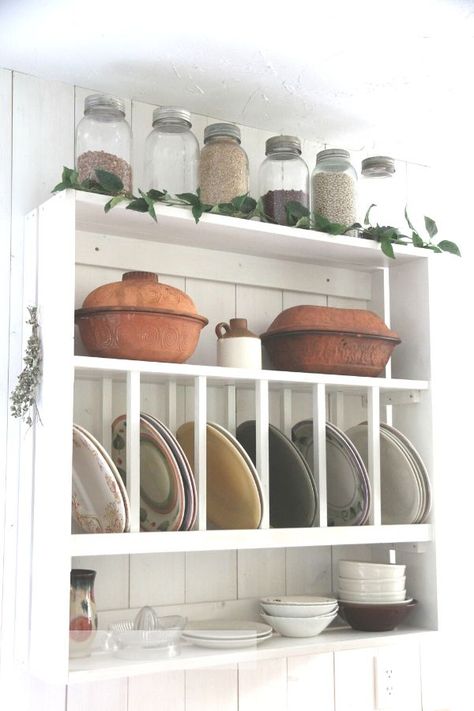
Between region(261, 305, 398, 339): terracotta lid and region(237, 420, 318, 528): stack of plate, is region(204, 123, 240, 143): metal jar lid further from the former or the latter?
region(237, 420, 318, 528): stack of plate

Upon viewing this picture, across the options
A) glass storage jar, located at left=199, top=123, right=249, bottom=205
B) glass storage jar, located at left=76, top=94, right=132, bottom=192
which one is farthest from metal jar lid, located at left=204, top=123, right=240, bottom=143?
glass storage jar, located at left=76, top=94, right=132, bottom=192

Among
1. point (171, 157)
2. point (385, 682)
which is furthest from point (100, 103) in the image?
point (385, 682)

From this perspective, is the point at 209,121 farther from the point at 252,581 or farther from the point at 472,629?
the point at 472,629

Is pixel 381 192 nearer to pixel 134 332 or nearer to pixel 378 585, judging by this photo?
pixel 134 332

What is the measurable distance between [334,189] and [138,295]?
0.47 m

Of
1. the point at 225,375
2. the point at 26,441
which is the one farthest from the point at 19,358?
the point at 225,375

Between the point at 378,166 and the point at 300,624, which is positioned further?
the point at 378,166

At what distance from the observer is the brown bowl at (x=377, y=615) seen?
1767 mm

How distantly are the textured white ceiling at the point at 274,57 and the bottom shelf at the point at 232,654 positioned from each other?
3.32ft

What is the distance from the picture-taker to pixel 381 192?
77.1 inches

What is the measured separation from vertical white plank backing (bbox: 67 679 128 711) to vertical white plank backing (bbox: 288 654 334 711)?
358mm

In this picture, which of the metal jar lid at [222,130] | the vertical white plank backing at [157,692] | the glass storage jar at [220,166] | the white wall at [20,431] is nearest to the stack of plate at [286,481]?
the white wall at [20,431]

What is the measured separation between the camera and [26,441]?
1.58 metres

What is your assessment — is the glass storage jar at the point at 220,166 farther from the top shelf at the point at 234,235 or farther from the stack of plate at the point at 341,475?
the stack of plate at the point at 341,475
